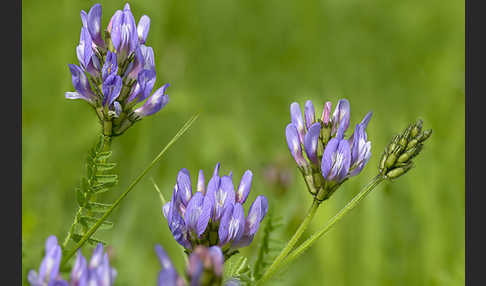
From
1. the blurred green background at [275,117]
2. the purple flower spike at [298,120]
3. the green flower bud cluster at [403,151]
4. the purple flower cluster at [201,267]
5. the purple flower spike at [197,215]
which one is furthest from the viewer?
the blurred green background at [275,117]

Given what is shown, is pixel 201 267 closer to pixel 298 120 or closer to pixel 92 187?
pixel 92 187

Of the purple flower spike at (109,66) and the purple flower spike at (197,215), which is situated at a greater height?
the purple flower spike at (109,66)

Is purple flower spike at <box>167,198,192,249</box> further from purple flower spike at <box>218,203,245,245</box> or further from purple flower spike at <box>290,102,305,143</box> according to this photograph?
purple flower spike at <box>290,102,305,143</box>

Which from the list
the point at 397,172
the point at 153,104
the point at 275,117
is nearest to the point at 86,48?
the point at 153,104

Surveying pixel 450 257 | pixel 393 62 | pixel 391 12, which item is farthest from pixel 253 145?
pixel 391 12

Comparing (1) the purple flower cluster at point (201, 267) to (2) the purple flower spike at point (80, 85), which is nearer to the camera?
(1) the purple flower cluster at point (201, 267)

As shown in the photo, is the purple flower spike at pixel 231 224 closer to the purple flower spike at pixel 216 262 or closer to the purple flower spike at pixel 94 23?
the purple flower spike at pixel 216 262

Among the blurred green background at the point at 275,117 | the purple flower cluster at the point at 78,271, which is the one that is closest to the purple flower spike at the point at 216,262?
the purple flower cluster at the point at 78,271
